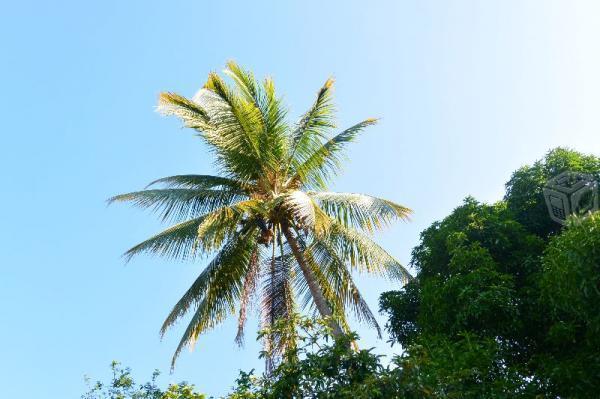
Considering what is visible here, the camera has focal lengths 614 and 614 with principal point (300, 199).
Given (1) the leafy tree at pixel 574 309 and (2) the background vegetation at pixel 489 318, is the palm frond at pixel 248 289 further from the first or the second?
(1) the leafy tree at pixel 574 309

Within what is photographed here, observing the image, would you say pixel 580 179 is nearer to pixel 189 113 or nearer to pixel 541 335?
pixel 541 335

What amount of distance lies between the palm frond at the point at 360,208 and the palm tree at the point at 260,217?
20 millimetres

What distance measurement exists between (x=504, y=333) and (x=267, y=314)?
183 inches

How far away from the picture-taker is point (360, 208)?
458 inches

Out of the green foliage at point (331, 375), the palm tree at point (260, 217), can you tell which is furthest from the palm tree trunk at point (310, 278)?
the green foliage at point (331, 375)

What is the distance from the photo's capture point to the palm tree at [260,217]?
1170 centimetres

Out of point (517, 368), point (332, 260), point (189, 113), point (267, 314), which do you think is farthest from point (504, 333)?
point (189, 113)

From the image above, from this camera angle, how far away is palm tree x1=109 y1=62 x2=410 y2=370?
11.7 m

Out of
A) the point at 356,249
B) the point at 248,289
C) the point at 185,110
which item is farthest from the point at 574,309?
the point at 185,110

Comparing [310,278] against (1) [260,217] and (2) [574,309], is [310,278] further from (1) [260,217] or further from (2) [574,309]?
(2) [574,309]

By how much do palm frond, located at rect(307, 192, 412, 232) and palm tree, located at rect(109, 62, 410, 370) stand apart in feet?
0.07

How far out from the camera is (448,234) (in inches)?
468

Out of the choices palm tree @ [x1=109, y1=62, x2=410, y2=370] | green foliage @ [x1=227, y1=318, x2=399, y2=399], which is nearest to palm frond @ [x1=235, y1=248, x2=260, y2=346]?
palm tree @ [x1=109, y1=62, x2=410, y2=370]

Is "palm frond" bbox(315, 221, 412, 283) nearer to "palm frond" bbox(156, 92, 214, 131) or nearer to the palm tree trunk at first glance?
the palm tree trunk
